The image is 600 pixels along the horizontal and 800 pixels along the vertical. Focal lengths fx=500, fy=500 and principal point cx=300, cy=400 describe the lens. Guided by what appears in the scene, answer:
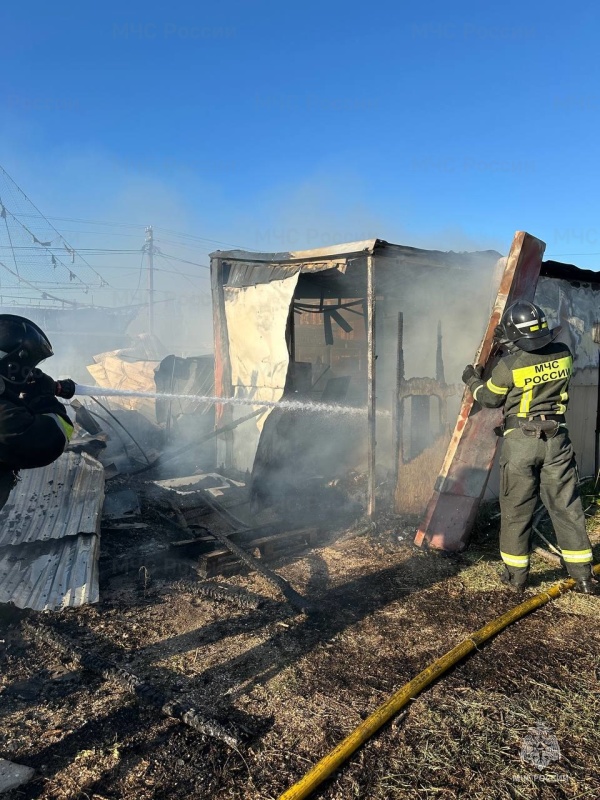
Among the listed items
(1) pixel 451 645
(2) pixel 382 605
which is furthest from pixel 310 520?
(1) pixel 451 645

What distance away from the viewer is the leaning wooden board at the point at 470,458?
5043 mm

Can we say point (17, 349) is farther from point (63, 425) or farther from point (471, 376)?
point (471, 376)

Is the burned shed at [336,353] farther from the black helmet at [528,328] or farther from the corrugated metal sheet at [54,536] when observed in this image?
the corrugated metal sheet at [54,536]

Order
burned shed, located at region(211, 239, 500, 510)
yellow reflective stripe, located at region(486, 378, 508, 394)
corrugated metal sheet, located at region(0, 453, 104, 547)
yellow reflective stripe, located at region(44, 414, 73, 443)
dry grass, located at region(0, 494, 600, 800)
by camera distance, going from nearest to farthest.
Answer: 1. dry grass, located at region(0, 494, 600, 800)
2. yellow reflective stripe, located at region(44, 414, 73, 443)
3. yellow reflective stripe, located at region(486, 378, 508, 394)
4. corrugated metal sheet, located at region(0, 453, 104, 547)
5. burned shed, located at region(211, 239, 500, 510)

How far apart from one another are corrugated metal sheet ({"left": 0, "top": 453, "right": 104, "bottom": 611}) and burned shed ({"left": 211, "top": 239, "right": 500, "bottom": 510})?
2176mm

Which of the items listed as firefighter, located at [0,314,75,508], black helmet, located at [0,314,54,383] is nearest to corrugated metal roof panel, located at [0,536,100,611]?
firefighter, located at [0,314,75,508]

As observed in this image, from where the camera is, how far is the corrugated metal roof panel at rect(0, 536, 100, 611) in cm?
374

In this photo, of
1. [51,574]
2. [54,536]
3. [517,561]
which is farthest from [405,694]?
[54,536]

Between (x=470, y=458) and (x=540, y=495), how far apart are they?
0.97 m

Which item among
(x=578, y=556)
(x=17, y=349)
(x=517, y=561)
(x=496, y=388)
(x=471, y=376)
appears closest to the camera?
(x=17, y=349)

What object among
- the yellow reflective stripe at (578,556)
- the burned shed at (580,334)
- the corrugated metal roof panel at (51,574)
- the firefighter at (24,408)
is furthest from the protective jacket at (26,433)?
the burned shed at (580,334)

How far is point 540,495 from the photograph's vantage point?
13.9 feet

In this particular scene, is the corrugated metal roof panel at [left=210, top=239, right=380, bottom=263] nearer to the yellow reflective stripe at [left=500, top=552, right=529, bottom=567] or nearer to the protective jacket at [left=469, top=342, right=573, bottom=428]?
the protective jacket at [left=469, top=342, right=573, bottom=428]

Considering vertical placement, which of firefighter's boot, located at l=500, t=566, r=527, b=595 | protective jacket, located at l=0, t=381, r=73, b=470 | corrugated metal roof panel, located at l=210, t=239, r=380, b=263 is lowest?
firefighter's boot, located at l=500, t=566, r=527, b=595
